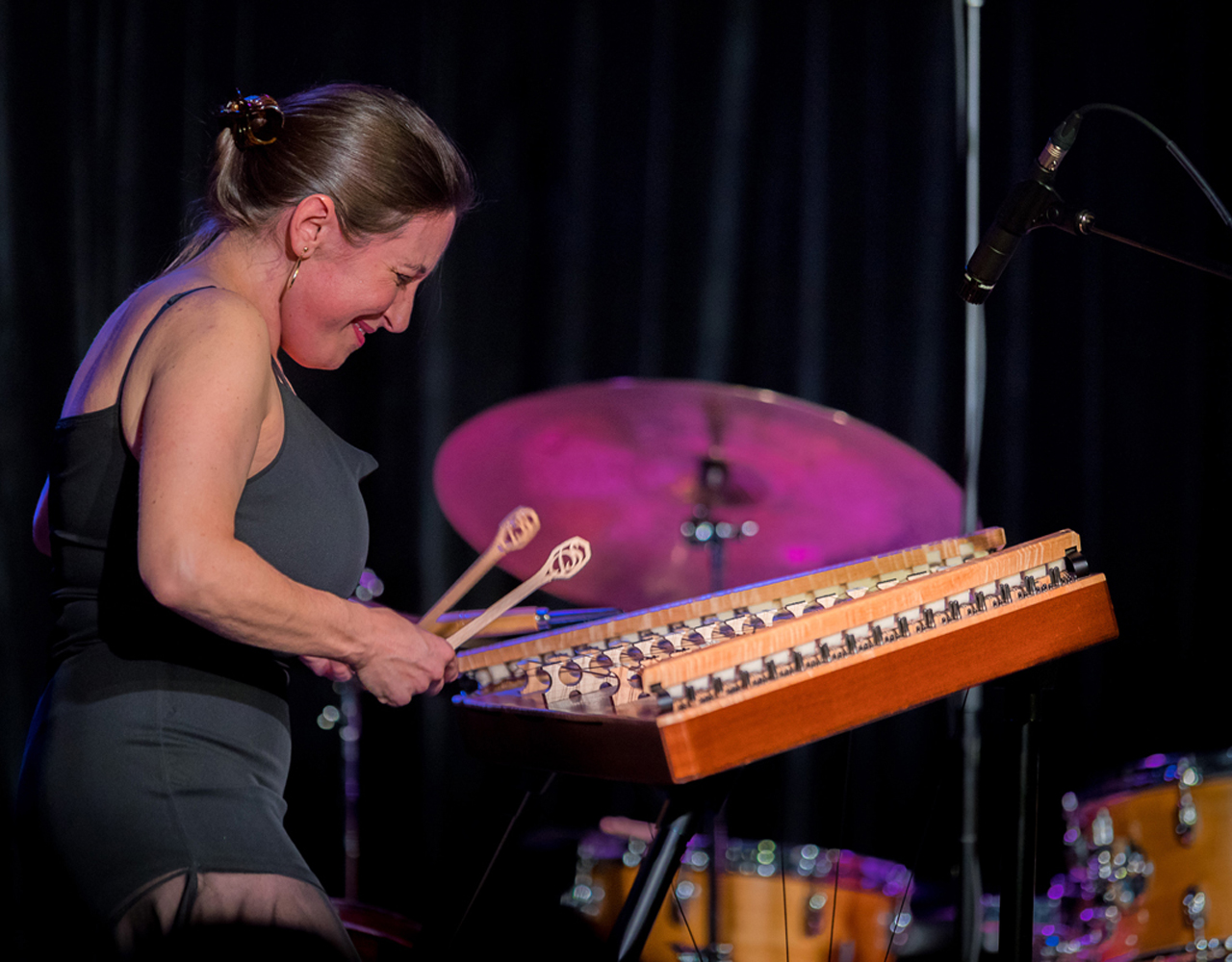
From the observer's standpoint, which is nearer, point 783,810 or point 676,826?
point 676,826

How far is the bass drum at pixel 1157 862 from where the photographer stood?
191 centimetres

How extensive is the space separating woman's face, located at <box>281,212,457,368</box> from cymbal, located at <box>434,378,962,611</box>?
0.41 m

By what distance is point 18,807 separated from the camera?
102cm

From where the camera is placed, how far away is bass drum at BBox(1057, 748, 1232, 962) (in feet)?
6.27

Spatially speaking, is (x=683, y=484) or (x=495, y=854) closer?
(x=495, y=854)

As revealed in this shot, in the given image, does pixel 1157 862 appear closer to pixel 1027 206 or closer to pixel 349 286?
pixel 1027 206

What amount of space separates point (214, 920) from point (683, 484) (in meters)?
1.08

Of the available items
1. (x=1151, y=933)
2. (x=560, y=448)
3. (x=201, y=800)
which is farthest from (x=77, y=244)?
(x=1151, y=933)

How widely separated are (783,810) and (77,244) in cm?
207

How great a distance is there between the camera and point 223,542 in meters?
0.93

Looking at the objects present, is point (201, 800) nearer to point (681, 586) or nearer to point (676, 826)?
point (676, 826)

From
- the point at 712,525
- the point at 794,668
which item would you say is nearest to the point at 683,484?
the point at 712,525

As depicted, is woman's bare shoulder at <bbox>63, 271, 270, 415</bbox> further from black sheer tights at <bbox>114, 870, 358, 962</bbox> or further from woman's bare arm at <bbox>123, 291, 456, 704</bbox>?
black sheer tights at <bbox>114, 870, 358, 962</bbox>

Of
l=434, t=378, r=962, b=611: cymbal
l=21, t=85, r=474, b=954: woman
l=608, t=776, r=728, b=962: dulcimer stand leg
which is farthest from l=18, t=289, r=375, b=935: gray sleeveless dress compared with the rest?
l=434, t=378, r=962, b=611: cymbal
